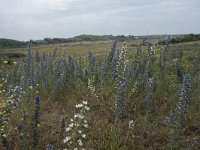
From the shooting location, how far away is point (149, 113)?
9203 mm

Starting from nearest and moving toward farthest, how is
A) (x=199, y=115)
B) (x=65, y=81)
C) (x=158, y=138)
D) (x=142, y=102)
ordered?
(x=158, y=138), (x=199, y=115), (x=142, y=102), (x=65, y=81)

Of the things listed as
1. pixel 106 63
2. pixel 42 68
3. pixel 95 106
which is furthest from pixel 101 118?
pixel 42 68

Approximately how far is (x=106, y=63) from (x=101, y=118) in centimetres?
196

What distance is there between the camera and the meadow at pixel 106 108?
7766 millimetres

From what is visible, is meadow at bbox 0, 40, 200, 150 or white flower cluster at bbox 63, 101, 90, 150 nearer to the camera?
white flower cluster at bbox 63, 101, 90, 150

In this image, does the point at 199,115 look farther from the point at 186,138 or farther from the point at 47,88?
the point at 47,88

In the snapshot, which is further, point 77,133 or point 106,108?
point 106,108

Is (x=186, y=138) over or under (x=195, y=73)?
under

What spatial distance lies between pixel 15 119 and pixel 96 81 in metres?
3.25

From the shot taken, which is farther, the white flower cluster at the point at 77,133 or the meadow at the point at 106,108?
the meadow at the point at 106,108

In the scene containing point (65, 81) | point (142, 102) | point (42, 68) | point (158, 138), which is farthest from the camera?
point (42, 68)

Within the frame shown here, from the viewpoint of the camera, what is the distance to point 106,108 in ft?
31.3

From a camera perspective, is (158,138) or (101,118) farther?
(101,118)

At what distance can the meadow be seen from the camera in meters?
7.77
